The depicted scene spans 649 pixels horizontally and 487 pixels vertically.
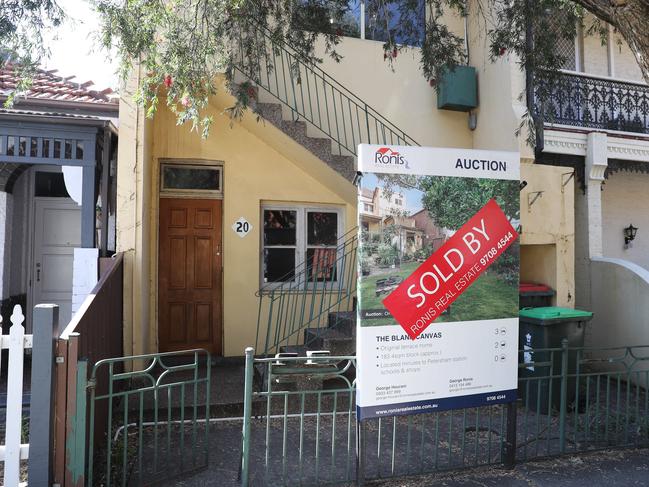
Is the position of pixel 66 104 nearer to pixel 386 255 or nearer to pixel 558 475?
pixel 386 255

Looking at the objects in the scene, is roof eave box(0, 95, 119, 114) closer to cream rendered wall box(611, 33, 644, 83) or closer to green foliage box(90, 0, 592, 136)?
green foliage box(90, 0, 592, 136)

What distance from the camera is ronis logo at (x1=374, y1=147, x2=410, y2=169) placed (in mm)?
3578

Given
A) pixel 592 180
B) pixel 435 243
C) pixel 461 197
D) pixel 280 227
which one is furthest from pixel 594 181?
pixel 435 243

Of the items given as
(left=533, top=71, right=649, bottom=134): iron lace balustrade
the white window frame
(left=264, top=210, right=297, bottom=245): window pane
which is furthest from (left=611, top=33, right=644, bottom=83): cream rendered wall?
(left=264, top=210, right=297, bottom=245): window pane

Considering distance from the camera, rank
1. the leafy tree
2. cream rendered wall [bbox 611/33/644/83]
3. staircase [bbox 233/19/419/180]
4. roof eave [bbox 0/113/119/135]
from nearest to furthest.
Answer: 1. the leafy tree
2. roof eave [bbox 0/113/119/135]
3. staircase [bbox 233/19/419/180]
4. cream rendered wall [bbox 611/33/644/83]

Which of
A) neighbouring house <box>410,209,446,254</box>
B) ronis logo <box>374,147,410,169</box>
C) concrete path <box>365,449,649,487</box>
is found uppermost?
ronis logo <box>374,147,410,169</box>

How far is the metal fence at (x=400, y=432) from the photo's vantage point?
384cm

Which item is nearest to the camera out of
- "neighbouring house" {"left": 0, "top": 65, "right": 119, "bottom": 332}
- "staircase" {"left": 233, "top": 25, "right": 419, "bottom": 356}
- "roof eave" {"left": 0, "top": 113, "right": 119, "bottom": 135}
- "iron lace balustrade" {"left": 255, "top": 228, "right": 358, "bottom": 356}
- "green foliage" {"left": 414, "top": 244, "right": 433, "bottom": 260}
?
"green foliage" {"left": 414, "top": 244, "right": 433, "bottom": 260}

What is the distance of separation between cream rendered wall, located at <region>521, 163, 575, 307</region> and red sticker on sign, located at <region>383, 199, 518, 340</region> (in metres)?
3.30

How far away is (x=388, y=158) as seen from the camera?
3.61 metres

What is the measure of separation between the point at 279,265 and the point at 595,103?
566cm

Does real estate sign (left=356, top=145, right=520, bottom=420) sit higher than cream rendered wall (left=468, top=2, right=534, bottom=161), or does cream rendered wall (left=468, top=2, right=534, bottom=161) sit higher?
cream rendered wall (left=468, top=2, right=534, bottom=161)

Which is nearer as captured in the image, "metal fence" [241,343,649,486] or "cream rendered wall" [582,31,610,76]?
"metal fence" [241,343,649,486]

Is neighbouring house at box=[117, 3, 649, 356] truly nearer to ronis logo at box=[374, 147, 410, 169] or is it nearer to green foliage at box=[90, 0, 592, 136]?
green foliage at box=[90, 0, 592, 136]
